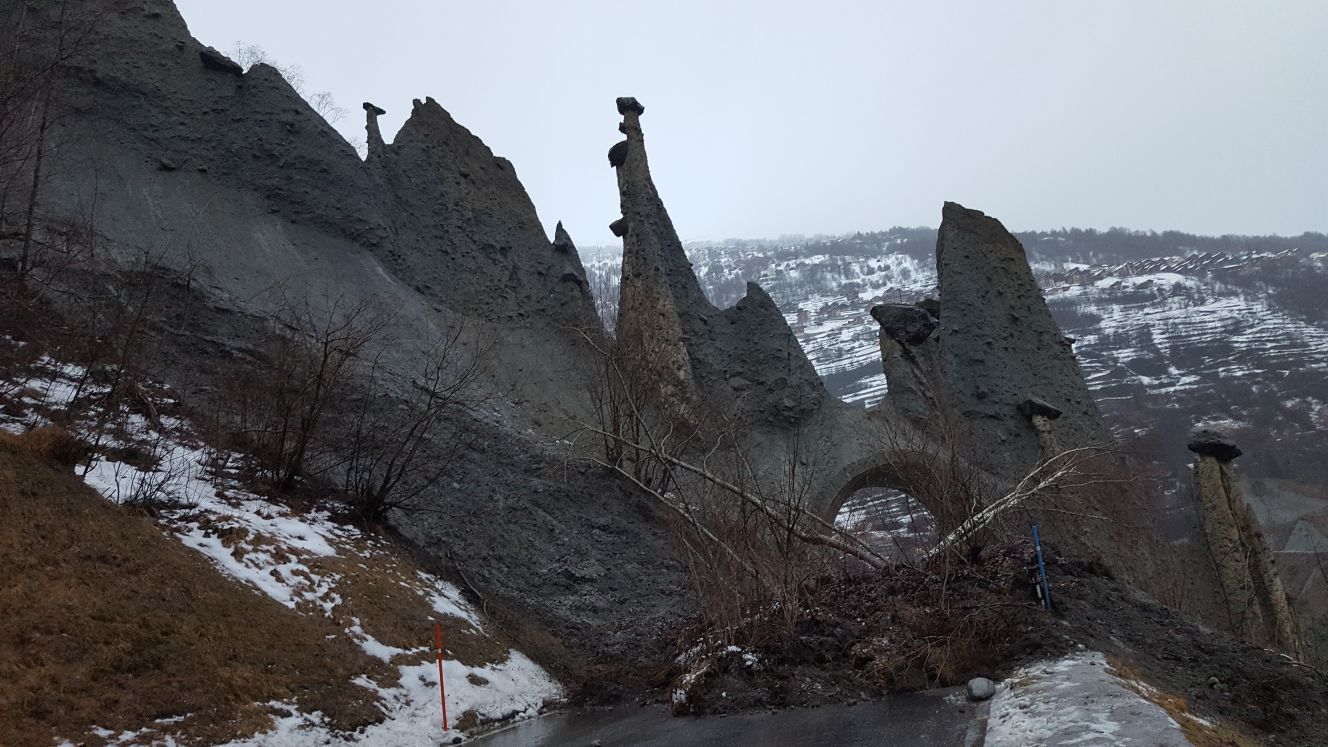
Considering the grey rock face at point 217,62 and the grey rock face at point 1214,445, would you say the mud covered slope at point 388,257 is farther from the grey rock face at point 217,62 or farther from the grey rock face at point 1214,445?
the grey rock face at point 1214,445

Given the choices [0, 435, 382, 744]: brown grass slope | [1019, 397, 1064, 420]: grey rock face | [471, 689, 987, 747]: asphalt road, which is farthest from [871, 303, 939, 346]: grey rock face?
[0, 435, 382, 744]: brown grass slope

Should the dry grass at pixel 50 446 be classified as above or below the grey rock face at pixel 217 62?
below

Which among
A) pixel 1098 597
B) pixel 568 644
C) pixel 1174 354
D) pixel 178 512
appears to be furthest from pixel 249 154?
pixel 1174 354

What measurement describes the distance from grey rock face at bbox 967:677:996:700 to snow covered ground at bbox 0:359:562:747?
5458mm

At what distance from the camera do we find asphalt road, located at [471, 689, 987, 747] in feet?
22.6

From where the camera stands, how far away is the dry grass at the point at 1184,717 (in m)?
5.09

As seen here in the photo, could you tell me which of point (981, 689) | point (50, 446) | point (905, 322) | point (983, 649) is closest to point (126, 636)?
point (50, 446)

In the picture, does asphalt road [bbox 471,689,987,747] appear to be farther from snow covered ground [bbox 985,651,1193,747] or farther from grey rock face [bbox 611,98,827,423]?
grey rock face [bbox 611,98,827,423]

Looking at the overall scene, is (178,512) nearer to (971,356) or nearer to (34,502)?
(34,502)

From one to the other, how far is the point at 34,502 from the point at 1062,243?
17261 centimetres

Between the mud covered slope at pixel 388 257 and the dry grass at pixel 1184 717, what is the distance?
7.96 meters

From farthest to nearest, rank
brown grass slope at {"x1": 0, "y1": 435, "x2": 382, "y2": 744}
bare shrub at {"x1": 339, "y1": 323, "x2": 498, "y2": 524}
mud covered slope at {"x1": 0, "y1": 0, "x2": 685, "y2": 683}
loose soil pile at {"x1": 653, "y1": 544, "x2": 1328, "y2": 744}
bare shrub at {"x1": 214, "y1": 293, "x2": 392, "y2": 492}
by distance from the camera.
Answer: mud covered slope at {"x1": 0, "y1": 0, "x2": 685, "y2": 683} < bare shrub at {"x1": 339, "y1": 323, "x2": 498, "y2": 524} < bare shrub at {"x1": 214, "y1": 293, "x2": 392, "y2": 492} < loose soil pile at {"x1": 653, "y1": 544, "x2": 1328, "y2": 744} < brown grass slope at {"x1": 0, "y1": 435, "x2": 382, "y2": 744}

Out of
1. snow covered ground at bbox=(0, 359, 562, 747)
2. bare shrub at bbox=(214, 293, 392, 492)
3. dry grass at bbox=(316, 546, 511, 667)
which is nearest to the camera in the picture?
snow covered ground at bbox=(0, 359, 562, 747)

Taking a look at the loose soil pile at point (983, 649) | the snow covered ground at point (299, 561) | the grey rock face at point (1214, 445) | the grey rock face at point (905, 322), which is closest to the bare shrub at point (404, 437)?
the snow covered ground at point (299, 561)
